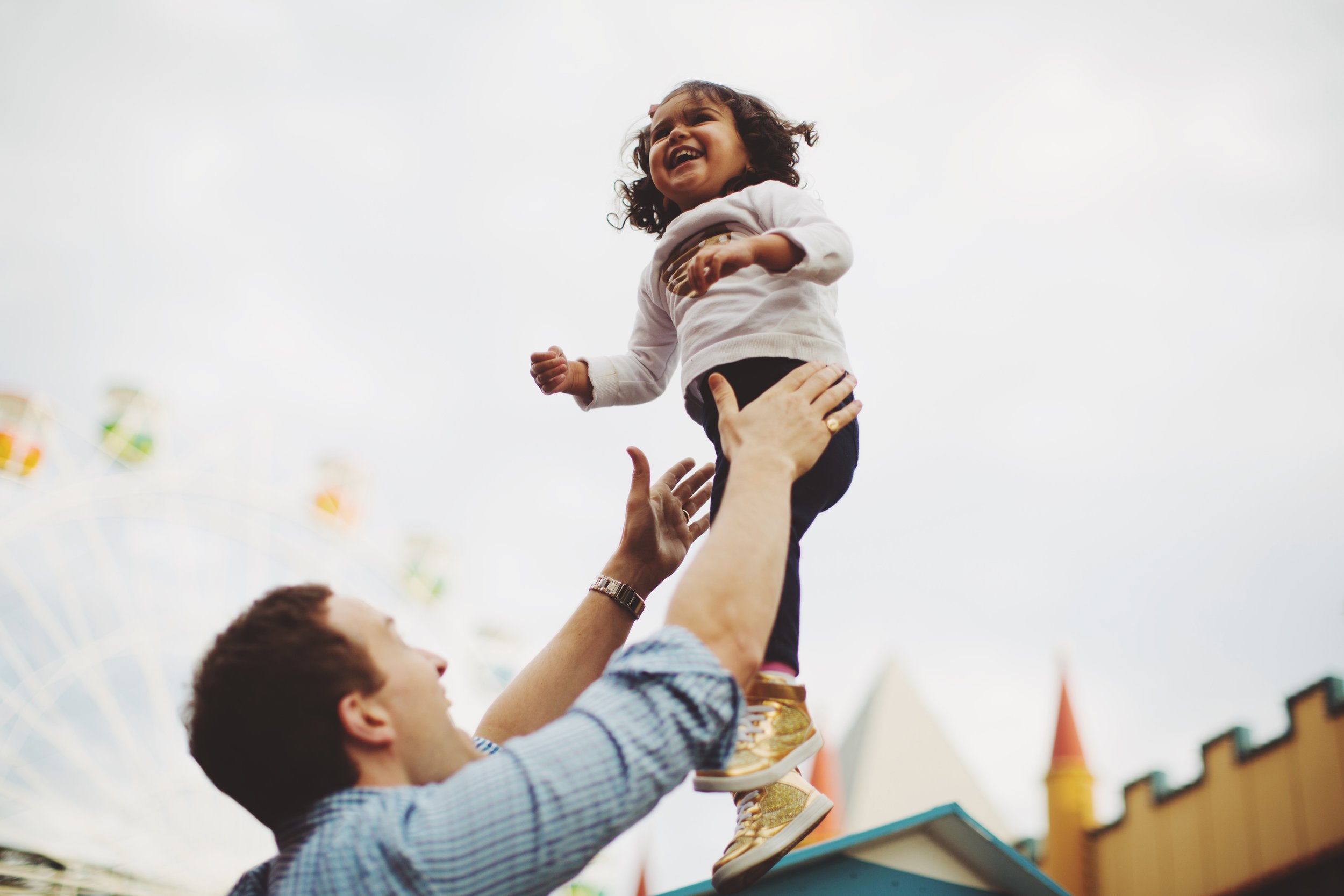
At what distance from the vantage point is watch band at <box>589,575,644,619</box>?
2.39 metres

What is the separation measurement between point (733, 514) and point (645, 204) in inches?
60.4

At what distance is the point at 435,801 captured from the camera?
140 centimetres

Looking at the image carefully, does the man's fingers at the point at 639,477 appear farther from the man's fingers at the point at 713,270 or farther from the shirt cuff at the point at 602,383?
the man's fingers at the point at 713,270

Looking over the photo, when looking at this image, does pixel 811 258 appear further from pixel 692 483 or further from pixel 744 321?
pixel 692 483

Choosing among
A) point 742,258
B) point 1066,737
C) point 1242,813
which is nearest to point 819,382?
point 742,258

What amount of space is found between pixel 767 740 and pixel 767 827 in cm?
19

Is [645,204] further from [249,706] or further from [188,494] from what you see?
[188,494]

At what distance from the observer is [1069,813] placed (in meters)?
14.1

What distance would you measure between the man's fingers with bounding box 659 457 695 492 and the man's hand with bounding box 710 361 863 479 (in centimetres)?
63

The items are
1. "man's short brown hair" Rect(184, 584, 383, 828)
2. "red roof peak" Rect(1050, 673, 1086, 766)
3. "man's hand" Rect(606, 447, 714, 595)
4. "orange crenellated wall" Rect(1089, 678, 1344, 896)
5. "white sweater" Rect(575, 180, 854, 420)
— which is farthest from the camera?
"red roof peak" Rect(1050, 673, 1086, 766)

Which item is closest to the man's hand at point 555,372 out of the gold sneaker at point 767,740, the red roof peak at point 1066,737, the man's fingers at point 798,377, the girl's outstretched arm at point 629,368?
the girl's outstretched arm at point 629,368

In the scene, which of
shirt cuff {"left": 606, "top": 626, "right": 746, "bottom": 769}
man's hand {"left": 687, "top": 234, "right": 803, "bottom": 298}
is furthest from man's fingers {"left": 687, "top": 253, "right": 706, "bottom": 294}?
shirt cuff {"left": 606, "top": 626, "right": 746, "bottom": 769}

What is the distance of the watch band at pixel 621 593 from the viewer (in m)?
2.39

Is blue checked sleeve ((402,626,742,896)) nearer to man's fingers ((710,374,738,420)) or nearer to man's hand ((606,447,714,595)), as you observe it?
man's fingers ((710,374,738,420))
